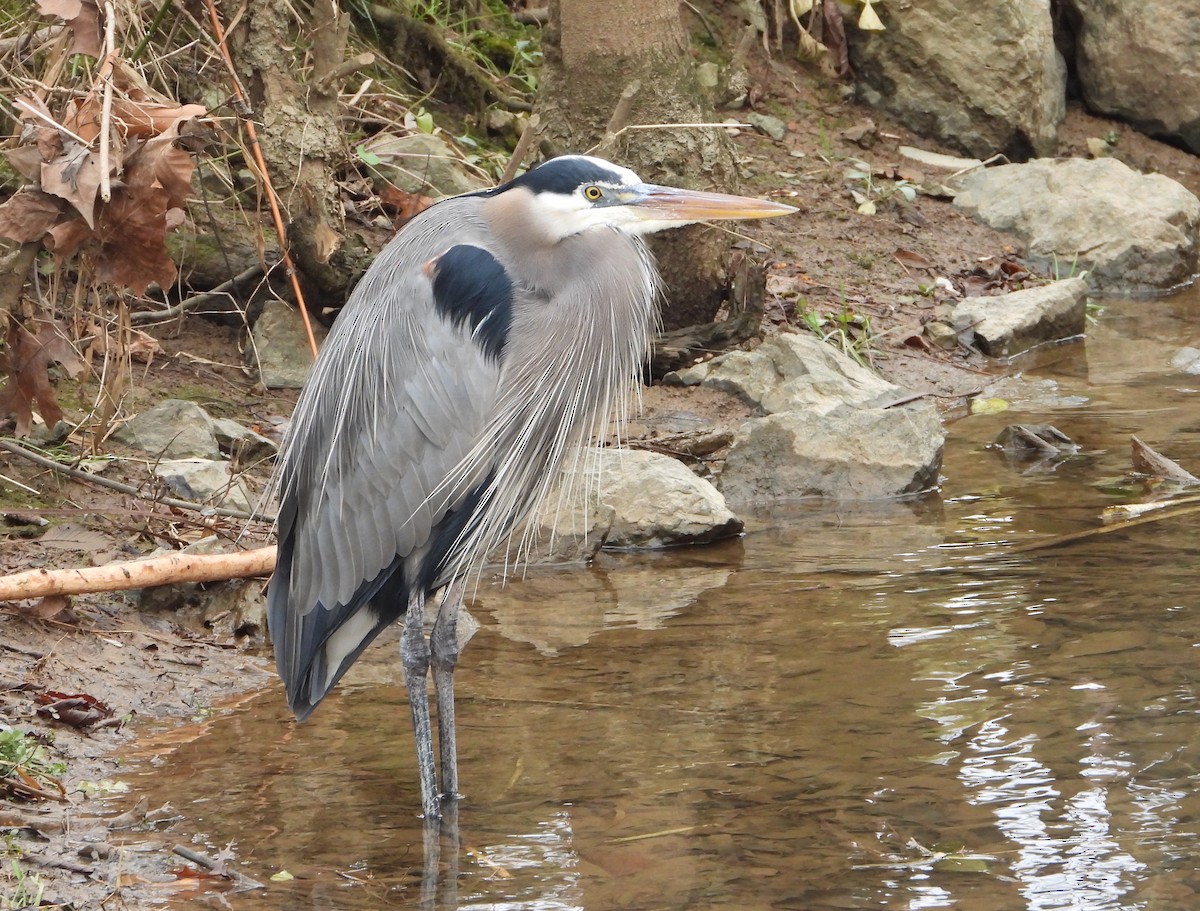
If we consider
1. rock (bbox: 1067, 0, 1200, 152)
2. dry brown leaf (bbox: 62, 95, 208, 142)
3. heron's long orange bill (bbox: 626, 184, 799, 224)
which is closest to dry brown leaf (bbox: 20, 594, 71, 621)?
dry brown leaf (bbox: 62, 95, 208, 142)

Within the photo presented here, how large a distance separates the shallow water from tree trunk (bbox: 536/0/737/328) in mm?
1912

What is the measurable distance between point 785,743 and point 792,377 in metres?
3.19

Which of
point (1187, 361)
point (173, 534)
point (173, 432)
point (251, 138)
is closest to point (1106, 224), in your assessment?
point (1187, 361)

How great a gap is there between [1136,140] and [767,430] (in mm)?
6739

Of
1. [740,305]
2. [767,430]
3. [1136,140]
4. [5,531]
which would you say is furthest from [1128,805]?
[1136,140]

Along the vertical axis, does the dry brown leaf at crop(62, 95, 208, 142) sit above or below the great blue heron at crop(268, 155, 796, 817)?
above

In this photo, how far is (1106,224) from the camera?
964 centimetres

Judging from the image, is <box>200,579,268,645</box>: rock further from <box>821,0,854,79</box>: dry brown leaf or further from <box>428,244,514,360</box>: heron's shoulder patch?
<box>821,0,854,79</box>: dry brown leaf

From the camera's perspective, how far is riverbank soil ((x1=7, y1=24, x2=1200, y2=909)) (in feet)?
11.2

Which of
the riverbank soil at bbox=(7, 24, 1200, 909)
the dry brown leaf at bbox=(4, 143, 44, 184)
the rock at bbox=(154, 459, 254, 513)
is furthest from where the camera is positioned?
the rock at bbox=(154, 459, 254, 513)

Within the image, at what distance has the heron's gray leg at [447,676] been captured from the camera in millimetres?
3793

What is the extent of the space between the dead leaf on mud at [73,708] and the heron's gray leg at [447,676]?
913mm

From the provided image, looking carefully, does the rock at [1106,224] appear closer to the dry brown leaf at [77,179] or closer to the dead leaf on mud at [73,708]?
the dry brown leaf at [77,179]

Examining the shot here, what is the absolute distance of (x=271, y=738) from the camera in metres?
4.09
